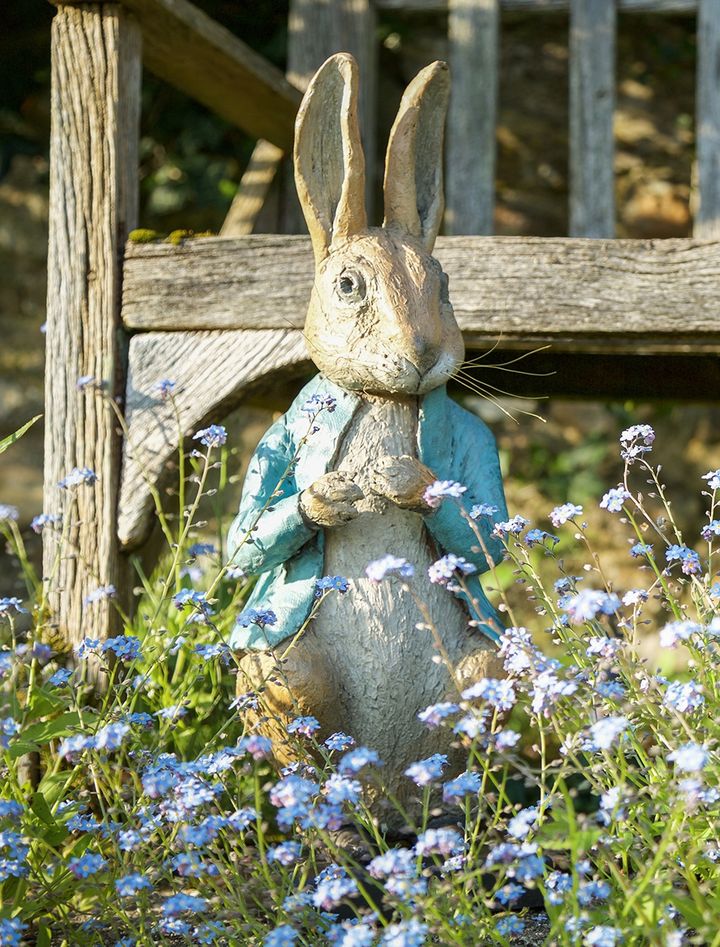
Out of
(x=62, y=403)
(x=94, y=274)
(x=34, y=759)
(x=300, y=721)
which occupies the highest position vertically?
(x=94, y=274)

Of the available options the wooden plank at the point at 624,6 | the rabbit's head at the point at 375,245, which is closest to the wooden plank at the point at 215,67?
the rabbit's head at the point at 375,245

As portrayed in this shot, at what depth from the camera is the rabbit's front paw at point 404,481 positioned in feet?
8.16

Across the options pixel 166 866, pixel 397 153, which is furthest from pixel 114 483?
pixel 166 866

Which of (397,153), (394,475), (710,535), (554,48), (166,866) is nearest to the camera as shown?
(166,866)

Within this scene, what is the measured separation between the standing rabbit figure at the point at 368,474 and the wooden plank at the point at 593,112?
3.91ft

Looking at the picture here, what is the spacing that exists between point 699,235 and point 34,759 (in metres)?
Answer: 2.51

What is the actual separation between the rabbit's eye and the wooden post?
2.70 ft

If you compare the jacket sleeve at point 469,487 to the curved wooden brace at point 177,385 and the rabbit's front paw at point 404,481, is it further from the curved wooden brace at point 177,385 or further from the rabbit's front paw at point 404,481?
the curved wooden brace at point 177,385

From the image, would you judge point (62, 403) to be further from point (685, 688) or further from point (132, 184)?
point (685, 688)

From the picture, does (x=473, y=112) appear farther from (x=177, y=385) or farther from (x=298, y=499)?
(x=298, y=499)

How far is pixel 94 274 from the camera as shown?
3.14 meters

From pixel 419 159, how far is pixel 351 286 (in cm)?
44

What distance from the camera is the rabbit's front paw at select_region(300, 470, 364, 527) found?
8.21 ft

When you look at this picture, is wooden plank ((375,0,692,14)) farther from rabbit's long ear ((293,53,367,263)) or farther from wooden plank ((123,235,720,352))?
rabbit's long ear ((293,53,367,263))
